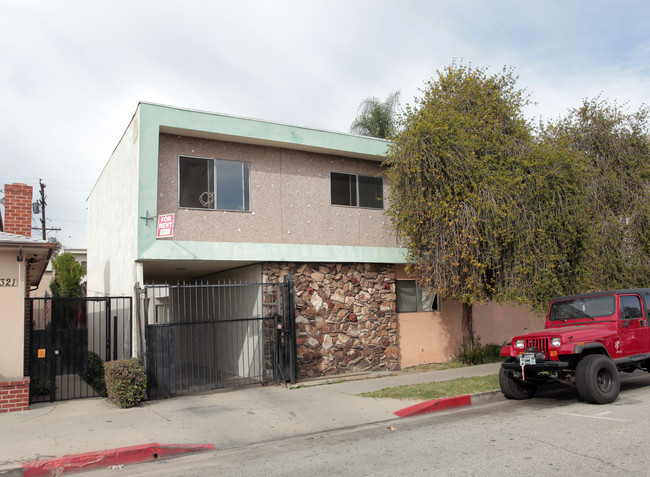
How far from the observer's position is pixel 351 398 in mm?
10305

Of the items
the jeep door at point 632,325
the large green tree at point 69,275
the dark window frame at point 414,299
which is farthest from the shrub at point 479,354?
the large green tree at point 69,275

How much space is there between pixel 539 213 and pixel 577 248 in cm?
177

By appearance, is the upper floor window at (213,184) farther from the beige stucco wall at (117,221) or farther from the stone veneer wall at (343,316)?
the stone veneer wall at (343,316)

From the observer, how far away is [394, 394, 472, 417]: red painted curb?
9121 millimetres

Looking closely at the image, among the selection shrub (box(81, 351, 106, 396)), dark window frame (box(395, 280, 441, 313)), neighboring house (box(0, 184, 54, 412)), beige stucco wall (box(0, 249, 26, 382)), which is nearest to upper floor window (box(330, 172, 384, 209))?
dark window frame (box(395, 280, 441, 313))

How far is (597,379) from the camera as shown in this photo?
8820 millimetres

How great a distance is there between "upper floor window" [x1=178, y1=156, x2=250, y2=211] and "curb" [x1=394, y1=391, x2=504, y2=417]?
240 inches

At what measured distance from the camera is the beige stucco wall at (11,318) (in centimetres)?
968

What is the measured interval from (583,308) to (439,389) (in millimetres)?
3238

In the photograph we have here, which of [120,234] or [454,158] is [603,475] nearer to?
[454,158]

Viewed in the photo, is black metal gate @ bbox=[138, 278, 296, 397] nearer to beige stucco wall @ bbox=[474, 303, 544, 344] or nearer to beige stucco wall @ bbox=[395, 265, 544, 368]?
beige stucco wall @ bbox=[395, 265, 544, 368]

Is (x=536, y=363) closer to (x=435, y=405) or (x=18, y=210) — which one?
(x=435, y=405)

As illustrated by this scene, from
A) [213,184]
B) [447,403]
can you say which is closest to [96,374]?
[213,184]

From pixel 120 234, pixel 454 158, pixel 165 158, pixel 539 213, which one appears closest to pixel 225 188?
pixel 165 158
